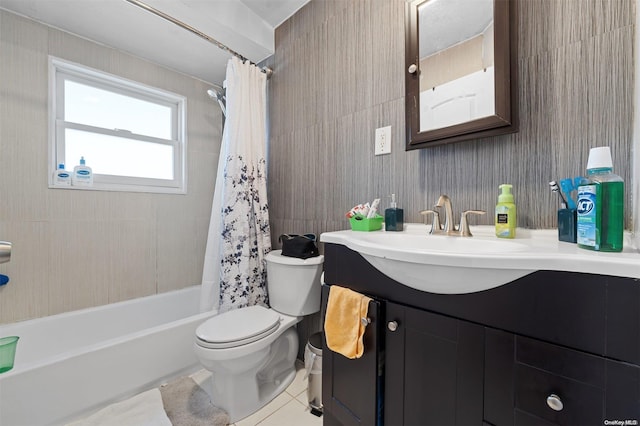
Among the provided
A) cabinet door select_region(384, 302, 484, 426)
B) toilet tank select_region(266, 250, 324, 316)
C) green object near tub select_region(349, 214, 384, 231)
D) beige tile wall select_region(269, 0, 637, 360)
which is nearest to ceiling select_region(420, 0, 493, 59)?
beige tile wall select_region(269, 0, 637, 360)

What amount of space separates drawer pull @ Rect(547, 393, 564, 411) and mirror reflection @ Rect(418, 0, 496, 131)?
836 millimetres

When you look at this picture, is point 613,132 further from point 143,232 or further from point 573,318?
point 143,232

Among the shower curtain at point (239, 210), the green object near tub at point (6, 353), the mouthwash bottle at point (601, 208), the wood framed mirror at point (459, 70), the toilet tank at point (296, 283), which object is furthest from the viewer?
the shower curtain at point (239, 210)

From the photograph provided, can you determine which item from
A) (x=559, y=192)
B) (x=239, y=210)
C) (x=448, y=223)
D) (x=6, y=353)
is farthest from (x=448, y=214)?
(x=6, y=353)

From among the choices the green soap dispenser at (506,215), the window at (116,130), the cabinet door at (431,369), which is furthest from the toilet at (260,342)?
the window at (116,130)

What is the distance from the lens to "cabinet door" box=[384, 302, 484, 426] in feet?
1.96

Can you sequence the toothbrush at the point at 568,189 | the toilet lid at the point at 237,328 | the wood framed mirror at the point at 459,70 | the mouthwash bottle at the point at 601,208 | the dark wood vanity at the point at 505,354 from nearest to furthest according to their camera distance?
the dark wood vanity at the point at 505,354 → the mouthwash bottle at the point at 601,208 → the toothbrush at the point at 568,189 → the wood framed mirror at the point at 459,70 → the toilet lid at the point at 237,328

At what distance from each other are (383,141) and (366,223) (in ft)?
1.42

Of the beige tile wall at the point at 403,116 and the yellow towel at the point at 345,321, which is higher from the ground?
the beige tile wall at the point at 403,116

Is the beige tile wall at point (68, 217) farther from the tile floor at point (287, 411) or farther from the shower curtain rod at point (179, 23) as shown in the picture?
the tile floor at point (287, 411)

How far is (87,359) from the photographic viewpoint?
113cm

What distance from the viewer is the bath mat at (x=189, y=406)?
3.78ft

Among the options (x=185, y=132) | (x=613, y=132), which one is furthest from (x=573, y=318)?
(x=185, y=132)

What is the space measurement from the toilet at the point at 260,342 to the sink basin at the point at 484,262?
2.08 feet
